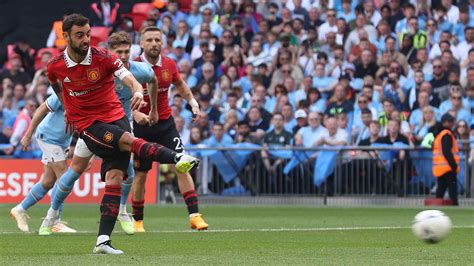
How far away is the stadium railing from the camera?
23.9 metres

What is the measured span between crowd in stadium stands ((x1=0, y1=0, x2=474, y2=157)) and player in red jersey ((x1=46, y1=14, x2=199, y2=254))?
13.5m

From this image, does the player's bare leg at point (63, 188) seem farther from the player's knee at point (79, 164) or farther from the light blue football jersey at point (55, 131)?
the light blue football jersey at point (55, 131)

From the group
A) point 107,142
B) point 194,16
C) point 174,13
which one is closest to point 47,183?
point 107,142

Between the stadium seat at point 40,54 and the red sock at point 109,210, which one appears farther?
the stadium seat at point 40,54

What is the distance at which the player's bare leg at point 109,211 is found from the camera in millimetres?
10797

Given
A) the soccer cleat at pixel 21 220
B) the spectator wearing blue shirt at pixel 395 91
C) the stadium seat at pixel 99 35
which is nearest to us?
the soccer cleat at pixel 21 220

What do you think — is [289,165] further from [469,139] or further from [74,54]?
[74,54]

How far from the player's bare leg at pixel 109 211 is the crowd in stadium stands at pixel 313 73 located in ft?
44.7

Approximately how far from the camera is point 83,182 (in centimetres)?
2456

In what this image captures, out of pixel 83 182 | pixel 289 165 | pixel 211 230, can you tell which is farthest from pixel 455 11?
pixel 211 230

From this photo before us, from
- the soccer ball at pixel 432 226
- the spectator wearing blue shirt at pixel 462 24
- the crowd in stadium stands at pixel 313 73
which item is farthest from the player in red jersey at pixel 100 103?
the spectator wearing blue shirt at pixel 462 24

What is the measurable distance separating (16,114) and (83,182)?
14.8 feet

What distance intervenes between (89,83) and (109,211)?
4.09 feet

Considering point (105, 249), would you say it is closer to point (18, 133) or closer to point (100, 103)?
point (100, 103)
